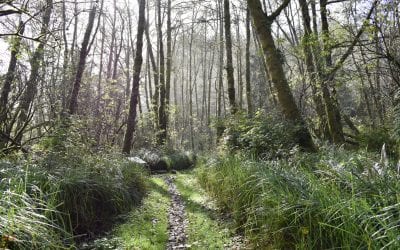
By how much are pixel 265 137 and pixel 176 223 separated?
2.99 meters

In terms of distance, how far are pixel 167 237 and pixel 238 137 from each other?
4.92 metres

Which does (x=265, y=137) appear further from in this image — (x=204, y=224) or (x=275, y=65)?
(x=204, y=224)

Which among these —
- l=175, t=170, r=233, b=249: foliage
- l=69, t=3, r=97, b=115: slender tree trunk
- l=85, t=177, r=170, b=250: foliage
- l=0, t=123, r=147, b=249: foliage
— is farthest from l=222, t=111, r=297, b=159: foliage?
l=69, t=3, r=97, b=115: slender tree trunk

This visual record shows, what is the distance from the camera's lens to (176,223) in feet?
20.4

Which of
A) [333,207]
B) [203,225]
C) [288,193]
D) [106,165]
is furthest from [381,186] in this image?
[106,165]

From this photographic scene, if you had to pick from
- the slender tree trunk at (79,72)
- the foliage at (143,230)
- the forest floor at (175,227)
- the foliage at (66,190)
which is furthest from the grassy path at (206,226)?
the slender tree trunk at (79,72)

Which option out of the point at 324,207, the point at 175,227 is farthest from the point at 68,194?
the point at 324,207

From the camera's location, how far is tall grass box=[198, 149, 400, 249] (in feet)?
9.42

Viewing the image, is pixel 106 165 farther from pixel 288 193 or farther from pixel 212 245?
pixel 288 193

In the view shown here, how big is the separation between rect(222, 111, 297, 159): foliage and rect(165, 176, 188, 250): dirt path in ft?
6.55

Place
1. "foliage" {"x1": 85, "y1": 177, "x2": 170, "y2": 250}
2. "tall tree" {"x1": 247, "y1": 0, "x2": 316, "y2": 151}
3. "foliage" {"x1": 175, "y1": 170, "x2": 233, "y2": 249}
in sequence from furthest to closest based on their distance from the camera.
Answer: "tall tree" {"x1": 247, "y1": 0, "x2": 316, "y2": 151}
"foliage" {"x1": 175, "y1": 170, "x2": 233, "y2": 249}
"foliage" {"x1": 85, "y1": 177, "x2": 170, "y2": 250}

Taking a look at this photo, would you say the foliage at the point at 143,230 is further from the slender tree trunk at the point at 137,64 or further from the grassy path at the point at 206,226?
the slender tree trunk at the point at 137,64

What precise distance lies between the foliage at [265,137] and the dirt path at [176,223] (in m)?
2.00

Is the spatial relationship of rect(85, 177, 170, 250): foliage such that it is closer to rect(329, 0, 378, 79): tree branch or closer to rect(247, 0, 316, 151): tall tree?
rect(247, 0, 316, 151): tall tree
